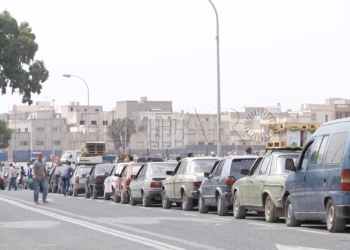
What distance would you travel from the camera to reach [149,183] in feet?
95.7

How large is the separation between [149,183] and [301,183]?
12088 mm

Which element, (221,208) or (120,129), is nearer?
(221,208)

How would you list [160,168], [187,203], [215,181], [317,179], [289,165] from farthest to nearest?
[160,168] < [187,203] < [215,181] < [289,165] < [317,179]

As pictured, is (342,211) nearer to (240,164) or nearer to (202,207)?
(240,164)

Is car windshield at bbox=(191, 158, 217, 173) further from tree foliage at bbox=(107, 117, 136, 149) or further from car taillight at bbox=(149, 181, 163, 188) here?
tree foliage at bbox=(107, 117, 136, 149)

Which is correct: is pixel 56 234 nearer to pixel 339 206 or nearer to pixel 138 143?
pixel 339 206

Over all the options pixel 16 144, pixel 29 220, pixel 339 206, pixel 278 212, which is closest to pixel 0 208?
pixel 29 220

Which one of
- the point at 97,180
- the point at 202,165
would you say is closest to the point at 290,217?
the point at 202,165

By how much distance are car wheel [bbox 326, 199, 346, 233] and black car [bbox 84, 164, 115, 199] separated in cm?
2260

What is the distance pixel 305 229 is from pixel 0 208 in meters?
12.5

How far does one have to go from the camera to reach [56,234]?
16.9 meters

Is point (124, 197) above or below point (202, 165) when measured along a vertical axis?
below

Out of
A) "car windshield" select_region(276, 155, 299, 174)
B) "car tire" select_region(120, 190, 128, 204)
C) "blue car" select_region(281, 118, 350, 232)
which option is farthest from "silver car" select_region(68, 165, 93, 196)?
"blue car" select_region(281, 118, 350, 232)

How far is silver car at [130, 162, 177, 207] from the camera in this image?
29094 mm
